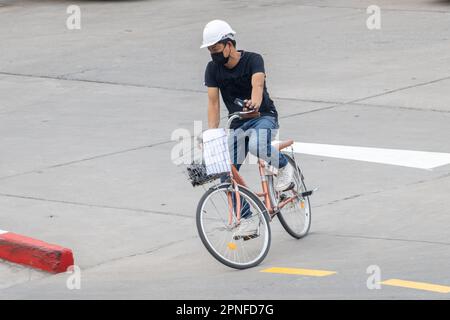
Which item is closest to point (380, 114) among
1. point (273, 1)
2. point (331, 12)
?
point (331, 12)

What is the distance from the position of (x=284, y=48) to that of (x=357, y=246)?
10.4 meters

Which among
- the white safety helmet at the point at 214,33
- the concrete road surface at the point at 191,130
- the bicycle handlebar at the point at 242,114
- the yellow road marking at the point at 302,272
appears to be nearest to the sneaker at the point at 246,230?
the concrete road surface at the point at 191,130

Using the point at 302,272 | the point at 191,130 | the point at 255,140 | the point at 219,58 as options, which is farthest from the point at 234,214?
the point at 191,130

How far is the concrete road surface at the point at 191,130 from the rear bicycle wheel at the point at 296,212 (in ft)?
0.39

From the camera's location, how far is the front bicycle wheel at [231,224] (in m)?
8.93

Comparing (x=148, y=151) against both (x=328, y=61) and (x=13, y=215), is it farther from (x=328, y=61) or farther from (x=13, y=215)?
(x=328, y=61)

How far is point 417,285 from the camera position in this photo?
26.6 feet

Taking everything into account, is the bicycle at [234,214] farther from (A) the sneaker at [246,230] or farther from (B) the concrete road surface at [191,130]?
(B) the concrete road surface at [191,130]

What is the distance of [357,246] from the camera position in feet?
31.1

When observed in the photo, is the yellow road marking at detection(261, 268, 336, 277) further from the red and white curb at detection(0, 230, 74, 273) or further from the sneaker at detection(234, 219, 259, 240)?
the red and white curb at detection(0, 230, 74, 273)

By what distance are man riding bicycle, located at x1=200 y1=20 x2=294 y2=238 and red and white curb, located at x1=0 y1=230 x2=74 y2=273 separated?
1436mm

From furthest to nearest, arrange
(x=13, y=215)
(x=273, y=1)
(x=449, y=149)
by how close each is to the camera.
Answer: (x=273, y=1), (x=449, y=149), (x=13, y=215)

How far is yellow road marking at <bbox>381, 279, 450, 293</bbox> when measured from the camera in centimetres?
795

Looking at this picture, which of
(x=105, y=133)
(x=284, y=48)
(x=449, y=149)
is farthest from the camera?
(x=284, y=48)
